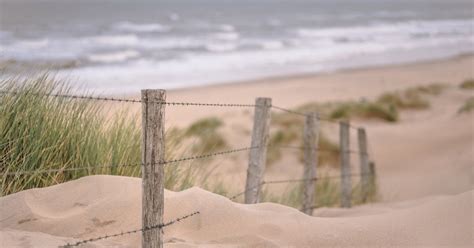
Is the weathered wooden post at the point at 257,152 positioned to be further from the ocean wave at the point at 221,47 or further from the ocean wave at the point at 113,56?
the ocean wave at the point at 221,47

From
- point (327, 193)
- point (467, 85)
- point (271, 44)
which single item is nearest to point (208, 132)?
point (327, 193)

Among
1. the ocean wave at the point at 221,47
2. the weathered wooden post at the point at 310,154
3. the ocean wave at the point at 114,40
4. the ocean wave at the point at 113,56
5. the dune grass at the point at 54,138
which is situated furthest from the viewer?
the ocean wave at the point at 114,40

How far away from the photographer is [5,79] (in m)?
6.39

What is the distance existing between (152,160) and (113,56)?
27356 millimetres

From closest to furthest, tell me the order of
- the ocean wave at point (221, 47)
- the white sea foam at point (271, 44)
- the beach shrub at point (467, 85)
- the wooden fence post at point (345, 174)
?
1. the wooden fence post at point (345, 174)
2. the beach shrub at point (467, 85)
3. the ocean wave at point (221, 47)
4. the white sea foam at point (271, 44)

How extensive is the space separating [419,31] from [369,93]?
112 feet

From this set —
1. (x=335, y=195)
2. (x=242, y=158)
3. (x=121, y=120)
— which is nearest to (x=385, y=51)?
(x=242, y=158)

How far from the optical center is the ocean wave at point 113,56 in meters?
29.7

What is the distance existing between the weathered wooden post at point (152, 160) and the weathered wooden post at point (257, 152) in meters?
2.42

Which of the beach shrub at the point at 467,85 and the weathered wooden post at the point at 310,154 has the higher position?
the beach shrub at the point at 467,85

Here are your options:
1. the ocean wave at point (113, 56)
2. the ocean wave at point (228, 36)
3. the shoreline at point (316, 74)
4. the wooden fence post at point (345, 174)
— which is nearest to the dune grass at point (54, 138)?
the wooden fence post at point (345, 174)

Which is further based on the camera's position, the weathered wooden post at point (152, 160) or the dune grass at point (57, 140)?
the dune grass at point (57, 140)

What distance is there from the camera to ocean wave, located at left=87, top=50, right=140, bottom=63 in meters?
29.7

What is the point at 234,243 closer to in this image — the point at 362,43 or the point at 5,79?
the point at 5,79
